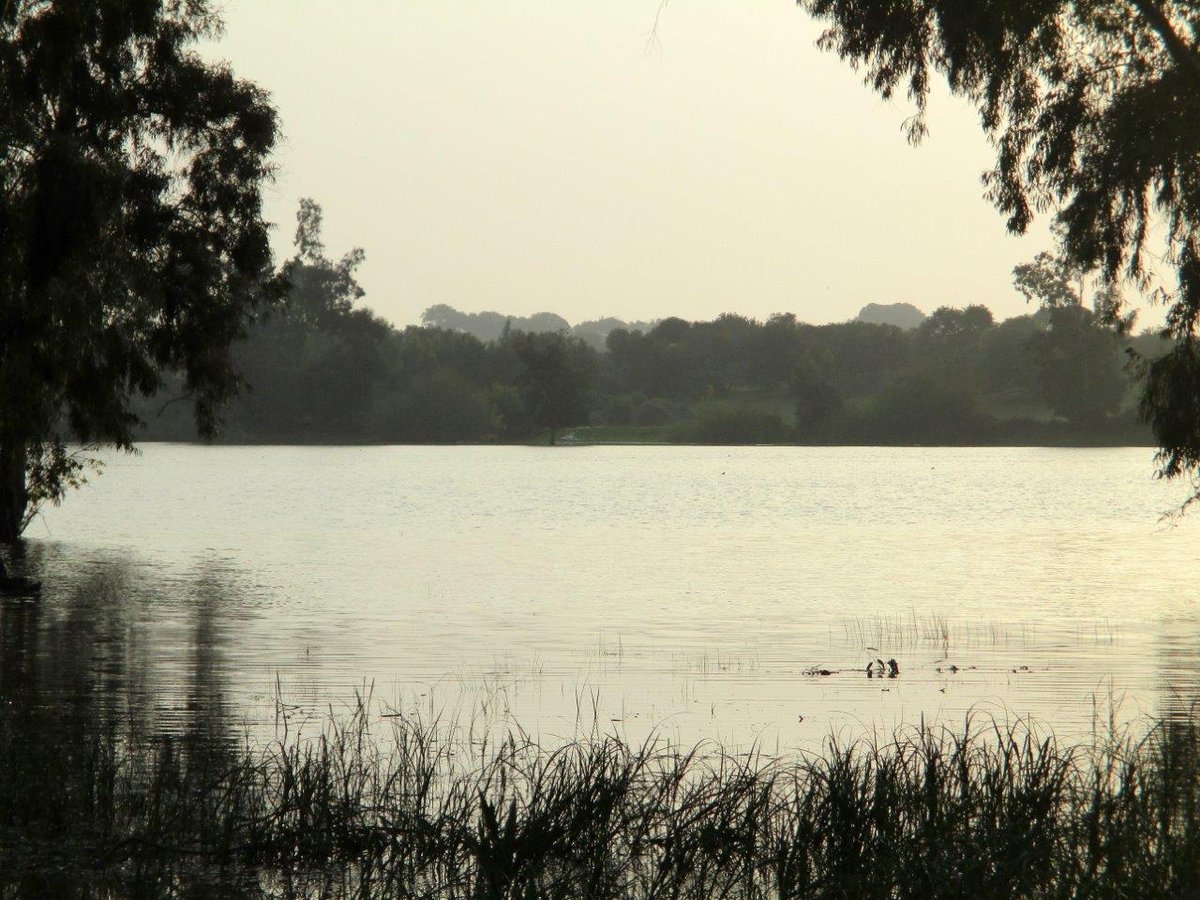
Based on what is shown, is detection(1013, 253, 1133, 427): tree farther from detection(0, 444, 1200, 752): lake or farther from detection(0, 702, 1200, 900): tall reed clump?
detection(0, 702, 1200, 900): tall reed clump

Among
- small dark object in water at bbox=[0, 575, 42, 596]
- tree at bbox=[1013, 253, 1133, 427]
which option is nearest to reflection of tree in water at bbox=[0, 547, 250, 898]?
small dark object in water at bbox=[0, 575, 42, 596]

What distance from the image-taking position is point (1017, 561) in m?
31.7

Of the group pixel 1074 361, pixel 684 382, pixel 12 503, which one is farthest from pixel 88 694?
pixel 684 382

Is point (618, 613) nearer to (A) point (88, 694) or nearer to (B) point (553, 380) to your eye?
(A) point (88, 694)

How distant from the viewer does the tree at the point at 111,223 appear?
1595cm

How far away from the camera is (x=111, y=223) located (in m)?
17.5

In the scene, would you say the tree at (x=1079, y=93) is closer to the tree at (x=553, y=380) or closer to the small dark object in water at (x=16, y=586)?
the small dark object in water at (x=16, y=586)

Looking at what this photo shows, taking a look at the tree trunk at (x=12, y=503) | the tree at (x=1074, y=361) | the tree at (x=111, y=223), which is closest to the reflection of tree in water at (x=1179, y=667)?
the tree at (x=111, y=223)

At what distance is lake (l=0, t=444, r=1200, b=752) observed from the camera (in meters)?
13.0

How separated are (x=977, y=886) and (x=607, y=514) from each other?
138ft

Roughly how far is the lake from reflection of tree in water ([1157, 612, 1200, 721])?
3.1 inches

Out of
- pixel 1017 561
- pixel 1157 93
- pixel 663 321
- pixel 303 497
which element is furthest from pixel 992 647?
pixel 663 321

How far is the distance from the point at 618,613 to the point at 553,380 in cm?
10598

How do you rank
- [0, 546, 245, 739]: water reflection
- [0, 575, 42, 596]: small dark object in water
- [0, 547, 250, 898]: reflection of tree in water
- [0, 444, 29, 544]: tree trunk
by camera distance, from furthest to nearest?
[0, 444, 29, 544]: tree trunk < [0, 575, 42, 596]: small dark object in water < [0, 546, 245, 739]: water reflection < [0, 547, 250, 898]: reflection of tree in water
